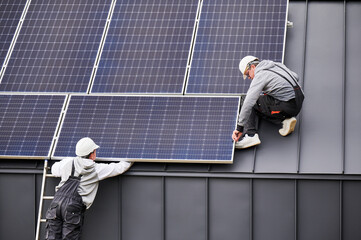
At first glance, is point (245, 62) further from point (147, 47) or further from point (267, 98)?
point (147, 47)

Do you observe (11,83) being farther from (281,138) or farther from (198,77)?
(281,138)

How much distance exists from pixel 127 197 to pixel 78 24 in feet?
15.6

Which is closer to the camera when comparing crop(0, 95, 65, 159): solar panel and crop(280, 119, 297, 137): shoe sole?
crop(280, 119, 297, 137): shoe sole

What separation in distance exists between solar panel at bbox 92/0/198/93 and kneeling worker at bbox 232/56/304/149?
1693 millimetres

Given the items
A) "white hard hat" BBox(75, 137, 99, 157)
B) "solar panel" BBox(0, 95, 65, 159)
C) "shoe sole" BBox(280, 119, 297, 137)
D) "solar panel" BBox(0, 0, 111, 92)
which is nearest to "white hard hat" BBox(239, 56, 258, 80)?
"shoe sole" BBox(280, 119, 297, 137)

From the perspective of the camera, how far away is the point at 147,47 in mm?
14234

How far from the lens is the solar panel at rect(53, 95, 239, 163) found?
481 inches

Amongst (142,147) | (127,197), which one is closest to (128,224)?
(127,197)

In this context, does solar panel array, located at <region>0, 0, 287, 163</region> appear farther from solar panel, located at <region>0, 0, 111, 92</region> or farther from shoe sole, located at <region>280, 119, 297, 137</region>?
shoe sole, located at <region>280, 119, 297, 137</region>

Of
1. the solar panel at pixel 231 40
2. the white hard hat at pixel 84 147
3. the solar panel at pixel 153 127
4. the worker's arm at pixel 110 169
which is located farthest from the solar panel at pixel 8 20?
the solar panel at pixel 231 40

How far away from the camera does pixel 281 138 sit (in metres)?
12.5

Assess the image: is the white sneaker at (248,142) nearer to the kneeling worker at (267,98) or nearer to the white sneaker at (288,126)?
the kneeling worker at (267,98)

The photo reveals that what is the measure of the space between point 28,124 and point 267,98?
5.02 metres

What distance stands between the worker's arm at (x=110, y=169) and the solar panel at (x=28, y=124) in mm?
1332
